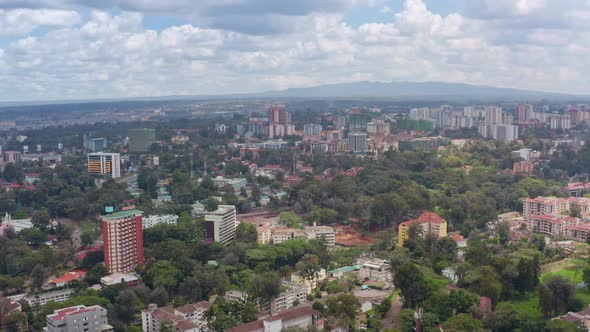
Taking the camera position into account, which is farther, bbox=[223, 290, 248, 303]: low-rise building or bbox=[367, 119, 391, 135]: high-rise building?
bbox=[367, 119, 391, 135]: high-rise building

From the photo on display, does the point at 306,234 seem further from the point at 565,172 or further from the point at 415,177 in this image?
the point at 565,172

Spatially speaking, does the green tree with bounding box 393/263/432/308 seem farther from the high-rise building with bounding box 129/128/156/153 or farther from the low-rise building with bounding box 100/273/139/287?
the high-rise building with bounding box 129/128/156/153

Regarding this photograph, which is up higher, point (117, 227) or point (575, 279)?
point (117, 227)

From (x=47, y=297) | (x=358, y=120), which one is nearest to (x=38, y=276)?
(x=47, y=297)

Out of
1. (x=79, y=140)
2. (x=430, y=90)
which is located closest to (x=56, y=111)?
(x=79, y=140)

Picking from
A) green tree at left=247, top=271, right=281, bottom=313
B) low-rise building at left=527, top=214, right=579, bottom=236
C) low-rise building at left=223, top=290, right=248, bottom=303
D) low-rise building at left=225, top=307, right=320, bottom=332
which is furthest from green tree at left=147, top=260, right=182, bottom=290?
low-rise building at left=527, top=214, right=579, bottom=236

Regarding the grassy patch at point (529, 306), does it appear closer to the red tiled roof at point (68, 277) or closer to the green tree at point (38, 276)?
the red tiled roof at point (68, 277)
